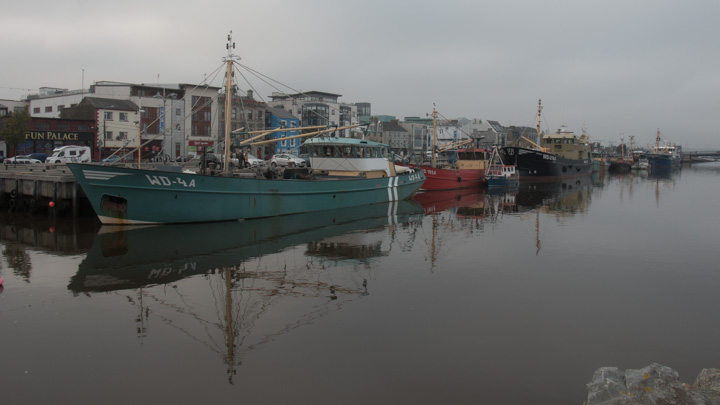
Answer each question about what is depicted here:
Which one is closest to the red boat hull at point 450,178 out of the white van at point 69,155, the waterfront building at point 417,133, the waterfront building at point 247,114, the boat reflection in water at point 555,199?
the boat reflection in water at point 555,199

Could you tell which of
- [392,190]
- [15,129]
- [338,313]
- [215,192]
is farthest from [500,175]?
[15,129]

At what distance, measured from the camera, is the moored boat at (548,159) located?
153ft

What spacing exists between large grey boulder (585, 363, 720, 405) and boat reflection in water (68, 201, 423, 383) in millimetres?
4559

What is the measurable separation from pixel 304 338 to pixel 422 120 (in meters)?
98.0

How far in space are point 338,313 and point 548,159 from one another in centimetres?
4244

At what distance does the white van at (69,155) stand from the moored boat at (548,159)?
3502cm

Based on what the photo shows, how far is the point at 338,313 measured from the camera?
921 cm

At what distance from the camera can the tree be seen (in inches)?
1465

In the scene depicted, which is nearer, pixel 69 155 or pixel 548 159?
pixel 69 155

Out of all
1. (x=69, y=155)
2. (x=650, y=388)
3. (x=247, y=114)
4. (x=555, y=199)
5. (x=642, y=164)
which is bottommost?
(x=650, y=388)

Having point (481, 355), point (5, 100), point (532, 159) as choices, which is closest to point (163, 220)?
point (481, 355)

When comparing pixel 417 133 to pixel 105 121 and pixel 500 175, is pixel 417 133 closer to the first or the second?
pixel 500 175

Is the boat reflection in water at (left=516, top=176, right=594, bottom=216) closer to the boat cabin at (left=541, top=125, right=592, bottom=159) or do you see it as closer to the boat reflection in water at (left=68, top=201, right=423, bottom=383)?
the boat reflection in water at (left=68, top=201, right=423, bottom=383)

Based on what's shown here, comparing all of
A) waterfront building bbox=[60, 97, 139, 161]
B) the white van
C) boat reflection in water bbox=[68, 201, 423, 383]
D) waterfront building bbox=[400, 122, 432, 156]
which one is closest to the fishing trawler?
boat reflection in water bbox=[68, 201, 423, 383]
